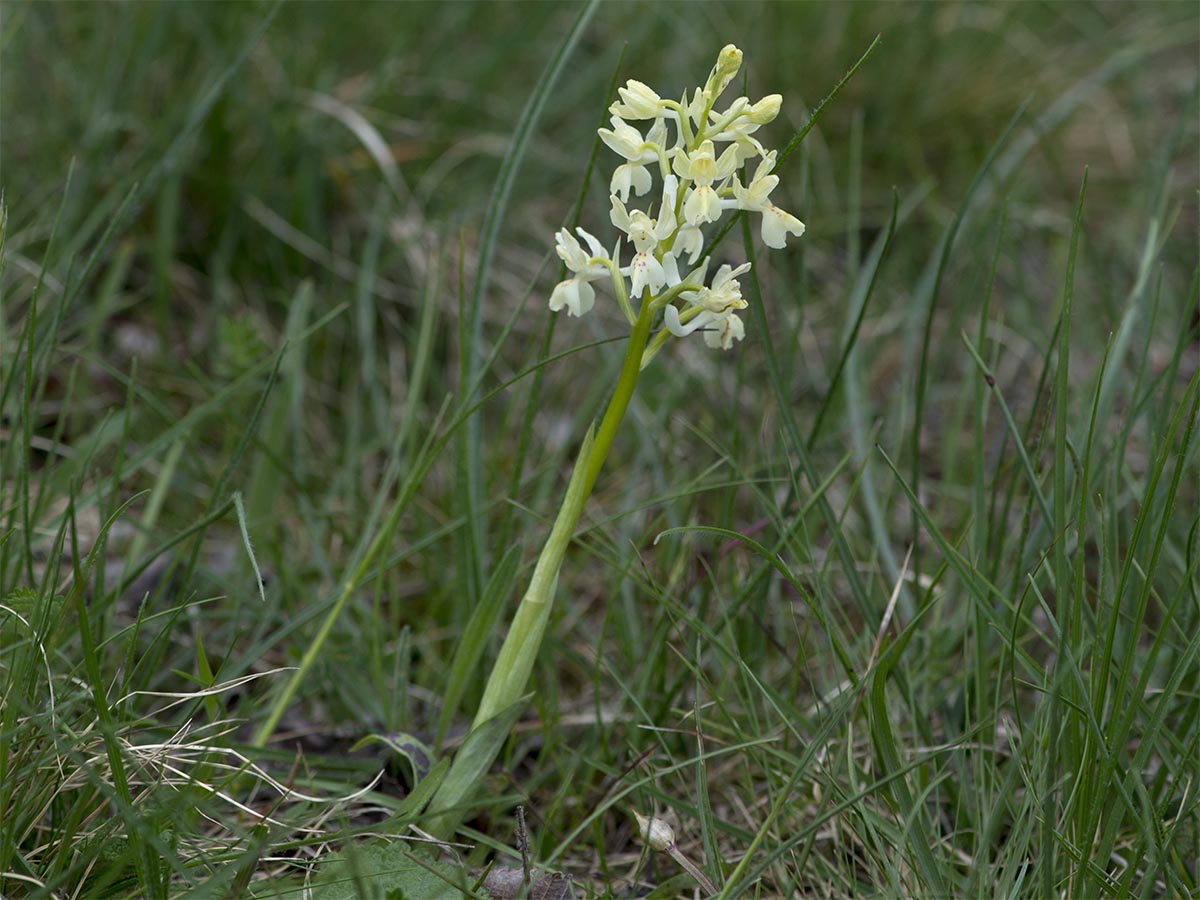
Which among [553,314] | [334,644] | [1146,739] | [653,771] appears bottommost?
[334,644]

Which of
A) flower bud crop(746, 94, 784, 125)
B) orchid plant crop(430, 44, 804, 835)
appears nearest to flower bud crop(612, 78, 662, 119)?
orchid plant crop(430, 44, 804, 835)

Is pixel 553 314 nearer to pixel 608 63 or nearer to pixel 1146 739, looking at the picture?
pixel 1146 739

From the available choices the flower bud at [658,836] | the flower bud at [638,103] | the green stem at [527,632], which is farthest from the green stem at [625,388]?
the flower bud at [658,836]

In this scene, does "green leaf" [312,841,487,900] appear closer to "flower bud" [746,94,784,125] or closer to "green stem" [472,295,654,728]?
"green stem" [472,295,654,728]

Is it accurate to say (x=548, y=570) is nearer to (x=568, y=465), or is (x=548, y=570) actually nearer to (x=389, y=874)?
(x=389, y=874)

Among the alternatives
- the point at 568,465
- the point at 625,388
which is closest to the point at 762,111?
the point at 625,388

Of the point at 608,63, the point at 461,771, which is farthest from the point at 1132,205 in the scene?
the point at 461,771

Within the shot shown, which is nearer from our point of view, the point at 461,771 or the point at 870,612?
the point at 461,771
